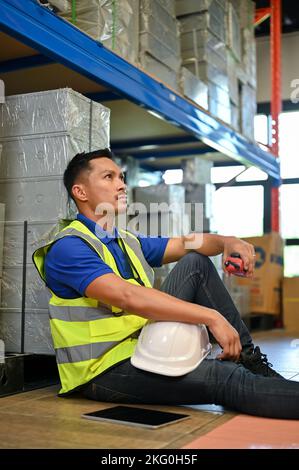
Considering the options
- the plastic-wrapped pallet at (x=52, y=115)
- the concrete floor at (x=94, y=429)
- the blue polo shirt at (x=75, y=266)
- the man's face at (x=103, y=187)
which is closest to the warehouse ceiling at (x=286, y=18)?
the plastic-wrapped pallet at (x=52, y=115)

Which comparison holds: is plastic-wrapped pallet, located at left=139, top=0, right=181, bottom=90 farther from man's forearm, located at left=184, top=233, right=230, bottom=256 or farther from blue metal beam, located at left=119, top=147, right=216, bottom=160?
blue metal beam, located at left=119, top=147, right=216, bottom=160

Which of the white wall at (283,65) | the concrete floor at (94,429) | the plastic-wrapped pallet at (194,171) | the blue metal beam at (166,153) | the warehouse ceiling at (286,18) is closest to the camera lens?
the concrete floor at (94,429)

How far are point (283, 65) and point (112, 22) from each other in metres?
6.52

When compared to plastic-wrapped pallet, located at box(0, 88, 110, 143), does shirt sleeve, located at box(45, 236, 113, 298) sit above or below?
below

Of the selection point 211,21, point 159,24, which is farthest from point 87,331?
point 211,21

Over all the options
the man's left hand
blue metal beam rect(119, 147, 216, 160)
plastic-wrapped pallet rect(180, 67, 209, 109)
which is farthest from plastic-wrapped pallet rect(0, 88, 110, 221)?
blue metal beam rect(119, 147, 216, 160)

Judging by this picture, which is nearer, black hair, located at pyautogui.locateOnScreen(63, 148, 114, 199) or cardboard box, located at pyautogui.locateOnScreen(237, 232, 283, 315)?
black hair, located at pyautogui.locateOnScreen(63, 148, 114, 199)

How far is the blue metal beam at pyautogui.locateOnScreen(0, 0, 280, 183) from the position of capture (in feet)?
9.93

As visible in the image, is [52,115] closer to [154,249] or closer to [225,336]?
[154,249]

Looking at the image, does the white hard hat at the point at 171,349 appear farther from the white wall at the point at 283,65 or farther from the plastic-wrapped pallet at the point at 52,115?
the white wall at the point at 283,65

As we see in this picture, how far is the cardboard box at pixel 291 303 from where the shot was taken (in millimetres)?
7535

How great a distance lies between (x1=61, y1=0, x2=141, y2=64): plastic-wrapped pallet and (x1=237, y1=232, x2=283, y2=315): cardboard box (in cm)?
415

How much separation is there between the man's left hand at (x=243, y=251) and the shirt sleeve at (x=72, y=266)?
2.17 ft

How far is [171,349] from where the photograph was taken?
234 centimetres
